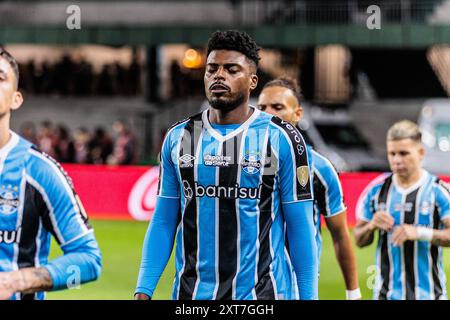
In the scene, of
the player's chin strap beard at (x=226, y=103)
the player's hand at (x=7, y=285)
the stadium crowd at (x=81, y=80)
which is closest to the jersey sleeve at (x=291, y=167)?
the player's chin strap beard at (x=226, y=103)

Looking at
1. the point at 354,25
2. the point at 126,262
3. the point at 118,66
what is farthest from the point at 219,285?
the point at 118,66

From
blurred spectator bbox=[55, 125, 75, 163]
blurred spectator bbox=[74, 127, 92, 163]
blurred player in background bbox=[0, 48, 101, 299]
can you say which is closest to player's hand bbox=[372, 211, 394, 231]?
blurred player in background bbox=[0, 48, 101, 299]

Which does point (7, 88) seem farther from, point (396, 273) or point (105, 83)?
point (105, 83)

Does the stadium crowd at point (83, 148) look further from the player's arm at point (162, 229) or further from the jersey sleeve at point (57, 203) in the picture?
the jersey sleeve at point (57, 203)

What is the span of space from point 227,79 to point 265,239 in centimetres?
75

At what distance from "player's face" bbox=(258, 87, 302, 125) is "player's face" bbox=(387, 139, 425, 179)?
0.68m

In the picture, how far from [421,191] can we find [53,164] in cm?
318

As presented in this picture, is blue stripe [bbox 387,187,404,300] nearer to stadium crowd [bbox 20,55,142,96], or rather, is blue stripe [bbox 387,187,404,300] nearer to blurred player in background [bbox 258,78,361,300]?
blurred player in background [bbox 258,78,361,300]

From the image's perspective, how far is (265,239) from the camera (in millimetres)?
4227

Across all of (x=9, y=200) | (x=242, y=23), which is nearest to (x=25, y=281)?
(x=9, y=200)

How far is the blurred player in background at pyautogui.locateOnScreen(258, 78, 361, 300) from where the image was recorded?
18.5 ft

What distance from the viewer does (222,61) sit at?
4.26 meters

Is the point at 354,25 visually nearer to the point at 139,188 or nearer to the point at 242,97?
the point at 139,188

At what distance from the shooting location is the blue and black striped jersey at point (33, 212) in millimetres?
3662
